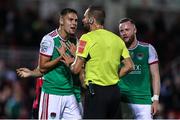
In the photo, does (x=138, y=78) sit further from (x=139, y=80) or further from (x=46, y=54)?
(x=46, y=54)

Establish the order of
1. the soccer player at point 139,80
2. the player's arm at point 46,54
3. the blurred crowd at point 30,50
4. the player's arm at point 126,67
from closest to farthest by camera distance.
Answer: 1. the player's arm at point 126,67
2. the player's arm at point 46,54
3. the soccer player at point 139,80
4. the blurred crowd at point 30,50

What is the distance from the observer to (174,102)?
19.6 m

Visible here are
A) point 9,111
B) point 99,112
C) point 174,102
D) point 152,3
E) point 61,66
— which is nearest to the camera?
point 99,112

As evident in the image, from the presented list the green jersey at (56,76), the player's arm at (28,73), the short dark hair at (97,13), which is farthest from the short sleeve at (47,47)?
the short dark hair at (97,13)

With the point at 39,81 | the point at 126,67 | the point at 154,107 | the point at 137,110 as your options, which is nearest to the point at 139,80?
the point at 137,110

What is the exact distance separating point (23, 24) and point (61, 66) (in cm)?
1109

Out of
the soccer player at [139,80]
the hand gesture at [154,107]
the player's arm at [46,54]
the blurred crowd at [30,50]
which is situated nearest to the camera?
the player's arm at [46,54]

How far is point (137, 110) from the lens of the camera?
1265cm

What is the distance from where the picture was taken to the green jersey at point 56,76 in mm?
12023

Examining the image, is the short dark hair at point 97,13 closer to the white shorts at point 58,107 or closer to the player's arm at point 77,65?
the player's arm at point 77,65

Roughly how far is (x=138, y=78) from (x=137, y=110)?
525mm

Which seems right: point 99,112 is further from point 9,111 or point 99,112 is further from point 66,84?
point 9,111

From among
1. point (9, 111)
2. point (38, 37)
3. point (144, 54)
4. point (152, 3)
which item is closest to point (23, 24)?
point (38, 37)

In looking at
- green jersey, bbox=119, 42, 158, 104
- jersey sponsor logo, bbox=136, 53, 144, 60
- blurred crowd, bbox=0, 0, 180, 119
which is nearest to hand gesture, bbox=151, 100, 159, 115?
green jersey, bbox=119, 42, 158, 104
